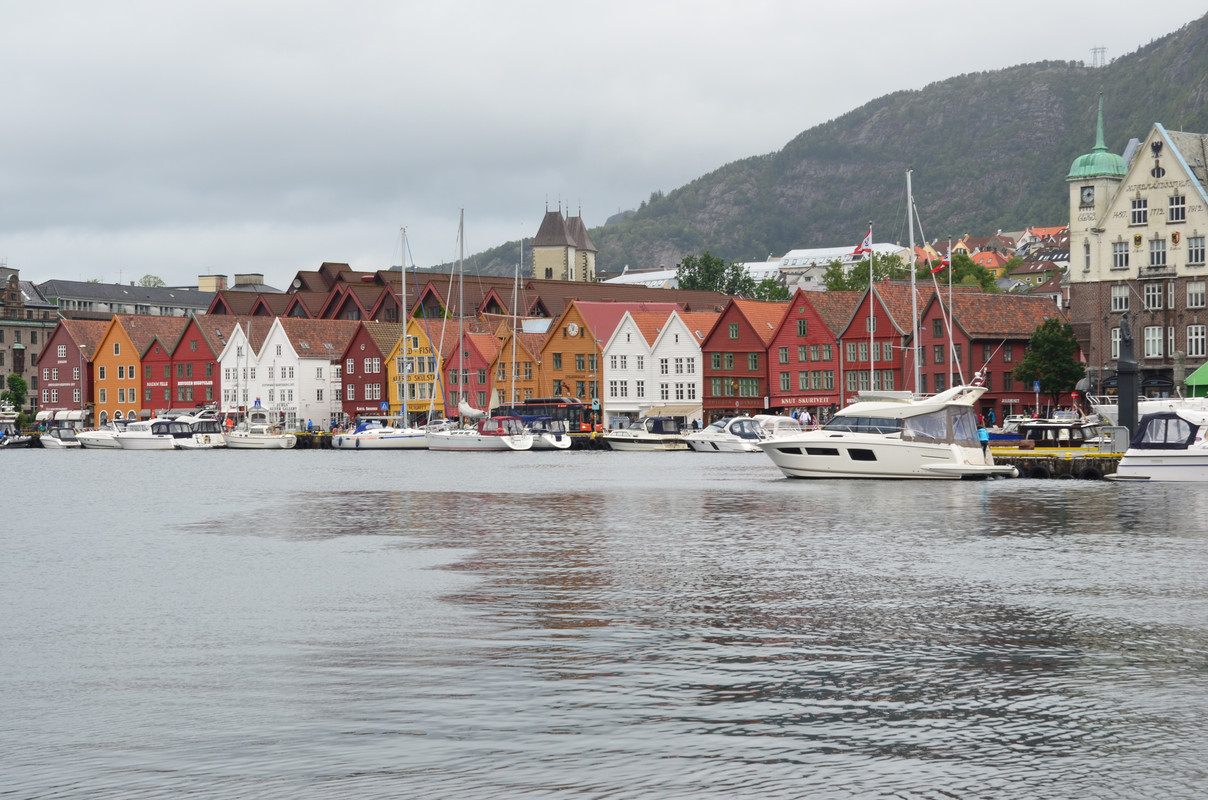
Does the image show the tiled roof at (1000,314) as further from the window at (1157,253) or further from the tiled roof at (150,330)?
the tiled roof at (150,330)

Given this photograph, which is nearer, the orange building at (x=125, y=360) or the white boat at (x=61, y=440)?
the white boat at (x=61, y=440)

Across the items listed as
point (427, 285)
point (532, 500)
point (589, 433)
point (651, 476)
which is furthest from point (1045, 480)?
point (427, 285)

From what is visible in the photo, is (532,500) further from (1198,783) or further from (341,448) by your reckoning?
(341,448)

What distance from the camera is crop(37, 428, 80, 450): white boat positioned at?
136500 millimetres

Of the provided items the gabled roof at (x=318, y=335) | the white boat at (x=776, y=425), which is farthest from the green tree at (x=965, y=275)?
the gabled roof at (x=318, y=335)

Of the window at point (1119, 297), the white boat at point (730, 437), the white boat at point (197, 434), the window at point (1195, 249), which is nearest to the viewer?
the window at point (1195, 249)

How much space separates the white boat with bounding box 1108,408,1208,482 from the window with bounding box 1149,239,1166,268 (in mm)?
51100

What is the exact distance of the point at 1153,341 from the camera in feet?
323

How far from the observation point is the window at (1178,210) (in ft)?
321

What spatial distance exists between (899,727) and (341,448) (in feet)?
359

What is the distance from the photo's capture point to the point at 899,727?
45.0 feet

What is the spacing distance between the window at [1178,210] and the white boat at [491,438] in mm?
49086

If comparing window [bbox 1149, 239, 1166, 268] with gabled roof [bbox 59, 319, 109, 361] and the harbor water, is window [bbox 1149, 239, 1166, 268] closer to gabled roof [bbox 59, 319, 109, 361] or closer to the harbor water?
the harbor water

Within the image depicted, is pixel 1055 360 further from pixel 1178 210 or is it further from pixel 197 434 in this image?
pixel 197 434
